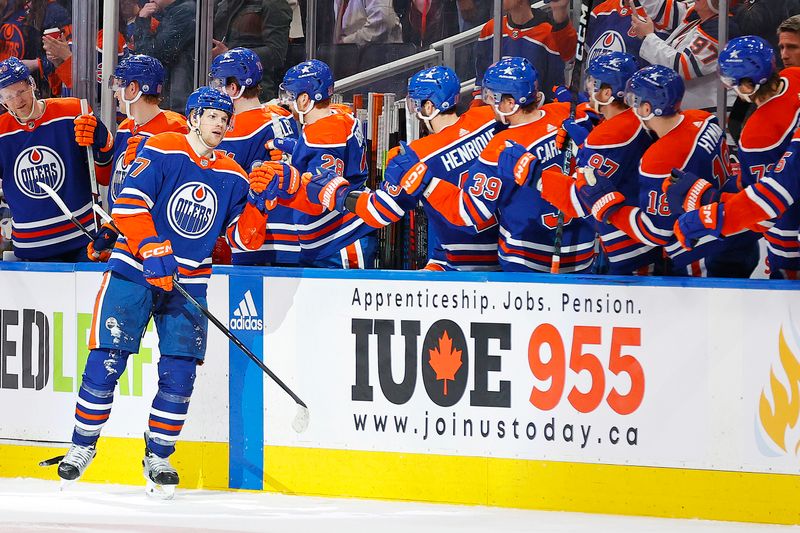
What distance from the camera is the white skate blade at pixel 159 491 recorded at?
4.65 meters

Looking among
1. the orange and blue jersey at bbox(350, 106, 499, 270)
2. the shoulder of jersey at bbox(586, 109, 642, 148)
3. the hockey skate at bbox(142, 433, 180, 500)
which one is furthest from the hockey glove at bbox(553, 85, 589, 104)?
the hockey skate at bbox(142, 433, 180, 500)

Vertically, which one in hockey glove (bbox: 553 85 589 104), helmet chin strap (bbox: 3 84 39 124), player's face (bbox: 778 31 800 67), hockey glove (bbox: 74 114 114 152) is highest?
player's face (bbox: 778 31 800 67)

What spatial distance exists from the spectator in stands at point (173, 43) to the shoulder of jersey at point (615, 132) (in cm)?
262

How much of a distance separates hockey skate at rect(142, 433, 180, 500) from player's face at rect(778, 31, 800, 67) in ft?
9.46

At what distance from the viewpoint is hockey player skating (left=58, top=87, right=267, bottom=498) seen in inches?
181

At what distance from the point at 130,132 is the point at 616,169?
210cm

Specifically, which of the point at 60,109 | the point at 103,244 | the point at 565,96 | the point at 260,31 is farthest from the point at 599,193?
the point at 260,31

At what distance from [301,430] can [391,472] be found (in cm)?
36

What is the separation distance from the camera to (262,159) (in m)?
5.34

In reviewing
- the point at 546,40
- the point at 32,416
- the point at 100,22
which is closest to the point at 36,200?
the point at 32,416

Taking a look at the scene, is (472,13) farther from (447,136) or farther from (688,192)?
(688,192)

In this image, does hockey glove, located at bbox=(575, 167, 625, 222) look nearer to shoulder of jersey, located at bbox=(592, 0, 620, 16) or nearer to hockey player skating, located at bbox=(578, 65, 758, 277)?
hockey player skating, located at bbox=(578, 65, 758, 277)

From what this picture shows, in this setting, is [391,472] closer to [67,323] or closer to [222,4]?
[67,323]

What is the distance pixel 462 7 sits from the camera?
6.07 meters
